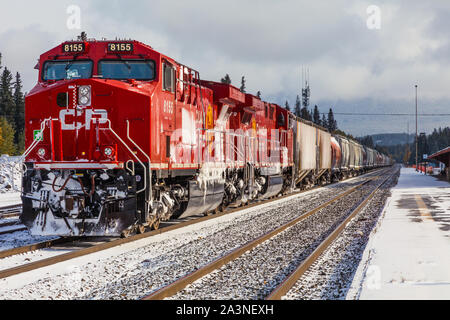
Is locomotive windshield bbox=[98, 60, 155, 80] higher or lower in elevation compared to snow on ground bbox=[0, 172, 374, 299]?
higher

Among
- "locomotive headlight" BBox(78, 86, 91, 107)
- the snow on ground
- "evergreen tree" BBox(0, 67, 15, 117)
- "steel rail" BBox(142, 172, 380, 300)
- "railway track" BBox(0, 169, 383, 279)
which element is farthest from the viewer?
"evergreen tree" BBox(0, 67, 15, 117)

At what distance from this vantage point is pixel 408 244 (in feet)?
31.9

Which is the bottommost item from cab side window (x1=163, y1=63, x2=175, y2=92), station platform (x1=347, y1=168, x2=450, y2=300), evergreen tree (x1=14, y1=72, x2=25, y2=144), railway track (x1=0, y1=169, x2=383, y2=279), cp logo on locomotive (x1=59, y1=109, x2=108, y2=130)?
station platform (x1=347, y1=168, x2=450, y2=300)

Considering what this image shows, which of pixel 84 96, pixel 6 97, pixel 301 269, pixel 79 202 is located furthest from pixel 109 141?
pixel 6 97

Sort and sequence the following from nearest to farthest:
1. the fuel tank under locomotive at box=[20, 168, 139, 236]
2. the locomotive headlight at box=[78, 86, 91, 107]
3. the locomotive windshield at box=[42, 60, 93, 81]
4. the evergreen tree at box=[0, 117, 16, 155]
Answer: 1. the fuel tank under locomotive at box=[20, 168, 139, 236]
2. the locomotive headlight at box=[78, 86, 91, 107]
3. the locomotive windshield at box=[42, 60, 93, 81]
4. the evergreen tree at box=[0, 117, 16, 155]

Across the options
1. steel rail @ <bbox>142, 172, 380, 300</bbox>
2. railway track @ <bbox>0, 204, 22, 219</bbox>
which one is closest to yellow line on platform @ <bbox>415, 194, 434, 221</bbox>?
steel rail @ <bbox>142, 172, 380, 300</bbox>

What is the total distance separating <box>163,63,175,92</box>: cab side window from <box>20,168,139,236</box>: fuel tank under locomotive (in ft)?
7.23

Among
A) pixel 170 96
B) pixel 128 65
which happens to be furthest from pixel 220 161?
pixel 128 65

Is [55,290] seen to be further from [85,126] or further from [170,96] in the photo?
[170,96]

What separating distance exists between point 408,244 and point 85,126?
22.4 feet

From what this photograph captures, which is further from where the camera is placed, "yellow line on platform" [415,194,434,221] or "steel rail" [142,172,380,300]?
"yellow line on platform" [415,194,434,221]

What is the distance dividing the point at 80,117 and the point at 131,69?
1.45 m

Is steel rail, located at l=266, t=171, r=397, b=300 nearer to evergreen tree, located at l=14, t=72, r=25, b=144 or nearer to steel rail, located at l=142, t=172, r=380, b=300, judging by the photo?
steel rail, located at l=142, t=172, r=380, b=300

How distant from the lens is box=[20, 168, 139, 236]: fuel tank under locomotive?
29.5ft
